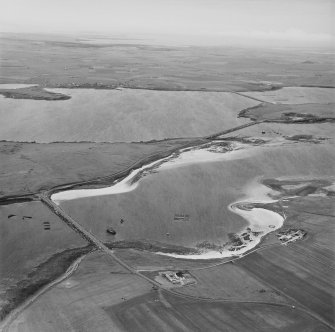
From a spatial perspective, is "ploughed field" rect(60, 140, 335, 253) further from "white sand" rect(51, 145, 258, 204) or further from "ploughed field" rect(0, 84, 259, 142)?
"ploughed field" rect(0, 84, 259, 142)

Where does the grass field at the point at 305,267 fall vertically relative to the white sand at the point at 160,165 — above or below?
below

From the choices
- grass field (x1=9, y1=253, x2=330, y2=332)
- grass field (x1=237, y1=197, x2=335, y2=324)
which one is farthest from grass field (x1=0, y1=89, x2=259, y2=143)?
grass field (x1=9, y1=253, x2=330, y2=332)

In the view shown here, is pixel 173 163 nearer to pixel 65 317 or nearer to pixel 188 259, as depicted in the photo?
pixel 188 259

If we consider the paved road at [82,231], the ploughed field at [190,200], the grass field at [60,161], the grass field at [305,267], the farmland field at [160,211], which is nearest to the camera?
the farmland field at [160,211]

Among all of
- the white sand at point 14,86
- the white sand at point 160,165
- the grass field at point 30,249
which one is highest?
the white sand at point 14,86

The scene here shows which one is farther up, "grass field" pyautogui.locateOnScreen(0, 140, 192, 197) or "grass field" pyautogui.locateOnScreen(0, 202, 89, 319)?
"grass field" pyautogui.locateOnScreen(0, 140, 192, 197)

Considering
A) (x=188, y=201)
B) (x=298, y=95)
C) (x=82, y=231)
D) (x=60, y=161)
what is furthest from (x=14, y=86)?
(x=82, y=231)

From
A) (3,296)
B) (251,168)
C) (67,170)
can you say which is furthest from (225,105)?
(3,296)

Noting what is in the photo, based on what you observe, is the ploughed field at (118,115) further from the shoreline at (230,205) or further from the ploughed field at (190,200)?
the ploughed field at (190,200)

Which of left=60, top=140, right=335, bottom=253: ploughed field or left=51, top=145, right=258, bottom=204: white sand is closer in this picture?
left=60, top=140, right=335, bottom=253: ploughed field

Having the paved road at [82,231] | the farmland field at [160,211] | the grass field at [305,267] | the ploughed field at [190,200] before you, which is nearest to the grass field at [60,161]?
the farmland field at [160,211]

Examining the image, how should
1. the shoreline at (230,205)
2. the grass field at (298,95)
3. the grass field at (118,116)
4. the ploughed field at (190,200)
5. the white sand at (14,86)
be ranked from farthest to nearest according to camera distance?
the grass field at (298,95) → the white sand at (14,86) → the grass field at (118,116) → the ploughed field at (190,200) → the shoreline at (230,205)
